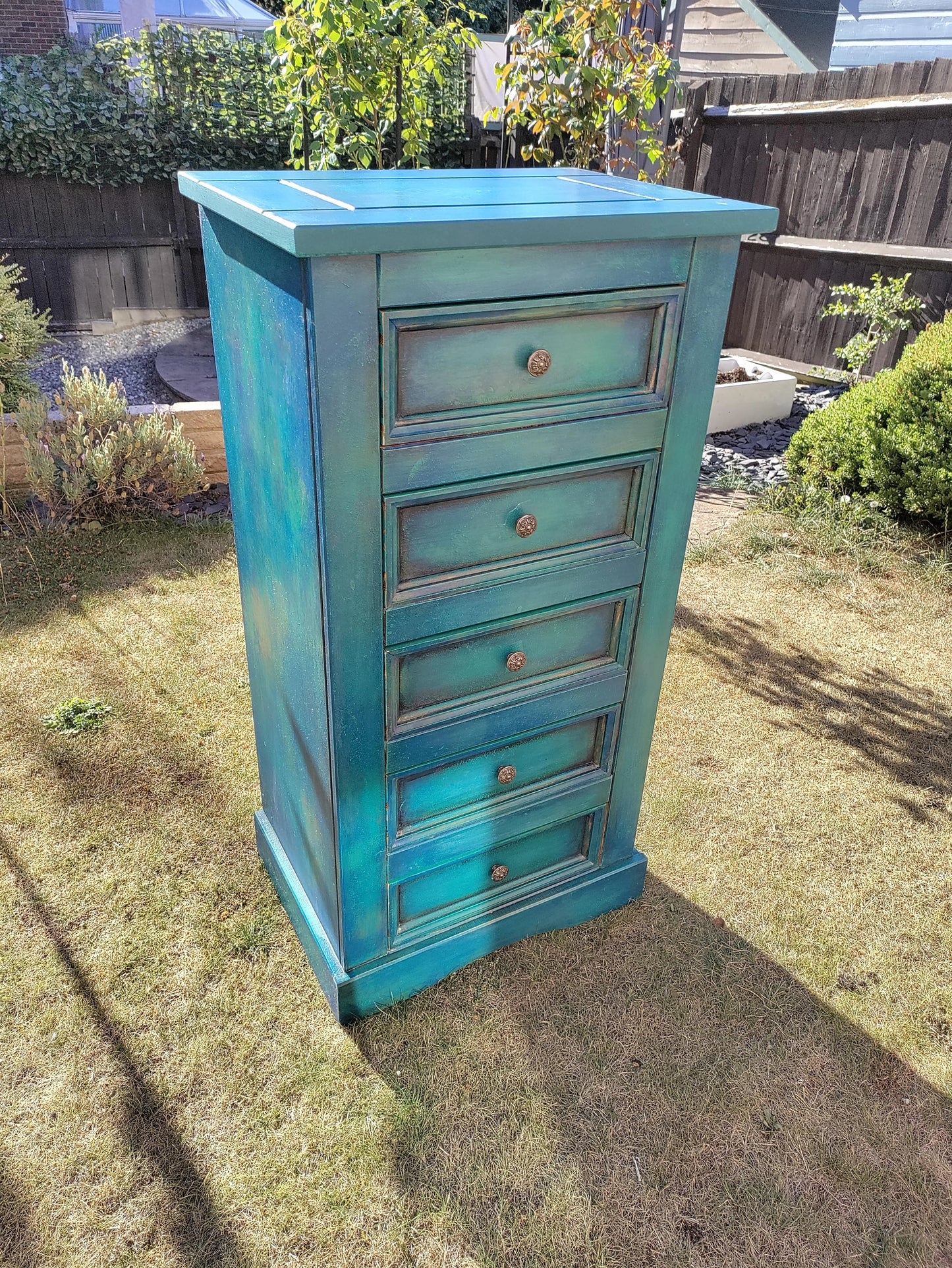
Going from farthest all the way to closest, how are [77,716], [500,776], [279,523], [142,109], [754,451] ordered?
[142,109] < [754,451] < [77,716] < [500,776] < [279,523]

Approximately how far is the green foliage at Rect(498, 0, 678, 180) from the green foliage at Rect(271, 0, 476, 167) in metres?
0.48

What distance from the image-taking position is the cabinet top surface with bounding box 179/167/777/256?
146 cm

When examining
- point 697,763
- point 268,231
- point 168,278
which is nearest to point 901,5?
point 168,278

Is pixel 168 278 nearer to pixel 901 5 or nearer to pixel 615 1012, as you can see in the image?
pixel 615 1012

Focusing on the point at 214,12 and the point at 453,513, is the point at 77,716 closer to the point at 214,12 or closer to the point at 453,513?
the point at 453,513

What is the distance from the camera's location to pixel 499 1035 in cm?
236

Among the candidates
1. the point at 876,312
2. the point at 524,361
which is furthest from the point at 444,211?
the point at 876,312

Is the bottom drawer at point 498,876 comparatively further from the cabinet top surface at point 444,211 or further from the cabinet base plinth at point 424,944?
the cabinet top surface at point 444,211

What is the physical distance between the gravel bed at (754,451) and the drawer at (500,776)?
3850 mm

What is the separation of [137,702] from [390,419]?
2.39 metres

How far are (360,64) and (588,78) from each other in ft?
3.81

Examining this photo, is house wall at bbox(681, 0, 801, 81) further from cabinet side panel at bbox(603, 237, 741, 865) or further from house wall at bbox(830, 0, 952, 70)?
cabinet side panel at bbox(603, 237, 741, 865)

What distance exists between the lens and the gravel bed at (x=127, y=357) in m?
7.98

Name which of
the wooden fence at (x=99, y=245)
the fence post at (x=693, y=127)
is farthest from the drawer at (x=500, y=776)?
the wooden fence at (x=99, y=245)
